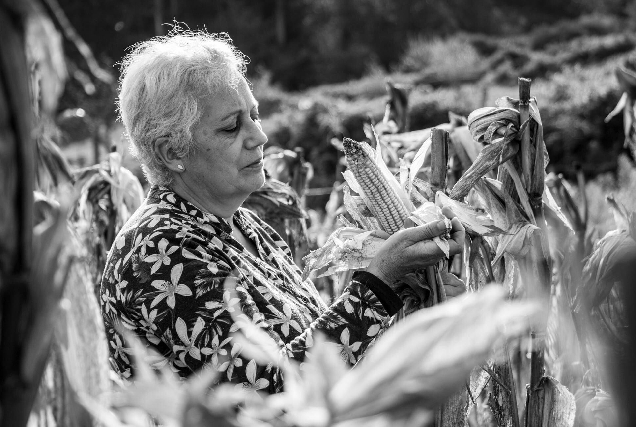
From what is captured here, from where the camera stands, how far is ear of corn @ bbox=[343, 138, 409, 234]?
1.60 meters

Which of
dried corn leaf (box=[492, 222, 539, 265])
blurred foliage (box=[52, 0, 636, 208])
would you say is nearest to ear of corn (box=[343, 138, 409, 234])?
dried corn leaf (box=[492, 222, 539, 265])

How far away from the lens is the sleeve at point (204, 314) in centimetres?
151

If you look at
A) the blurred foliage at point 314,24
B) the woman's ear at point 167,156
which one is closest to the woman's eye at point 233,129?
the woman's ear at point 167,156

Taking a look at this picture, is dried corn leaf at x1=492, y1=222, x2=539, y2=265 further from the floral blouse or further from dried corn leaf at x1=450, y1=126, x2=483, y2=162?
dried corn leaf at x1=450, y1=126, x2=483, y2=162

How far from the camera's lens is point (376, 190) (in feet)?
5.27

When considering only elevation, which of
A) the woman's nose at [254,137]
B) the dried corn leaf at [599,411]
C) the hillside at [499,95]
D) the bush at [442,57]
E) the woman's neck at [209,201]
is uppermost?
the bush at [442,57]

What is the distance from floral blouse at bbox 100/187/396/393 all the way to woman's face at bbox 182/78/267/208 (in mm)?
70

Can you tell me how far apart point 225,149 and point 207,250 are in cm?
26

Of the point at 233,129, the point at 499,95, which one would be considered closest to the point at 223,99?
the point at 233,129

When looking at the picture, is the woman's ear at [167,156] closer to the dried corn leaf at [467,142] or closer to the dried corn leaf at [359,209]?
the dried corn leaf at [359,209]

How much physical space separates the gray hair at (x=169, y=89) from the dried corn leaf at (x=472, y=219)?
555 millimetres

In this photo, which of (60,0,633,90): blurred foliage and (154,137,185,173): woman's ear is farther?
(60,0,633,90): blurred foliage

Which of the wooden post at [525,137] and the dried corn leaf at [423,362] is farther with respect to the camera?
the wooden post at [525,137]

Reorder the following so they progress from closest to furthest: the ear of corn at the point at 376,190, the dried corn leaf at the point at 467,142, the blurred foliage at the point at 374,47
A: the ear of corn at the point at 376,190
the dried corn leaf at the point at 467,142
the blurred foliage at the point at 374,47
